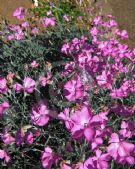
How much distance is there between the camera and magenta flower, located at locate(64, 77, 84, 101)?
2.46 metres

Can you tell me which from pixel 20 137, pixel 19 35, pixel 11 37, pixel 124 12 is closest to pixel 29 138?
pixel 20 137

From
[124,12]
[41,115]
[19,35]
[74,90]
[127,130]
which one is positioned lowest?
[127,130]

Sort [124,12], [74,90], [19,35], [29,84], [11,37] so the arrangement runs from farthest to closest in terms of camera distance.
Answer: [124,12] → [11,37] → [19,35] → [29,84] → [74,90]

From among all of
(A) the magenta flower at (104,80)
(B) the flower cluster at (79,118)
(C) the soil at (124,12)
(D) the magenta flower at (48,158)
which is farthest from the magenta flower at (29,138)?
(C) the soil at (124,12)

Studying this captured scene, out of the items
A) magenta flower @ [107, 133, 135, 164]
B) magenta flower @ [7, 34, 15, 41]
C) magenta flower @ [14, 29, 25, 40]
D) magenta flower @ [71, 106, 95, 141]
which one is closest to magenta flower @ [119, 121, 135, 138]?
magenta flower @ [107, 133, 135, 164]

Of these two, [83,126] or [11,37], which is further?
[11,37]

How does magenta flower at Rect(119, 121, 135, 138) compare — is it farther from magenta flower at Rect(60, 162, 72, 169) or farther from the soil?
the soil

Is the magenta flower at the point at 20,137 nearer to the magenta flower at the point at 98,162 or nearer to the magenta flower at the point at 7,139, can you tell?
the magenta flower at the point at 7,139

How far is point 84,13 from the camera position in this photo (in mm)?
6316

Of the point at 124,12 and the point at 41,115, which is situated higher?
the point at 124,12

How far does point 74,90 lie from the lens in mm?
2490

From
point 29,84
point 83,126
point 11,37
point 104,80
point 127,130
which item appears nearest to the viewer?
point 83,126

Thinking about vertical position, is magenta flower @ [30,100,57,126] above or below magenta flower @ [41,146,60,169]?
above

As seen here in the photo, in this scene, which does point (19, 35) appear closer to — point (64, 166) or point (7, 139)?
point (7, 139)
